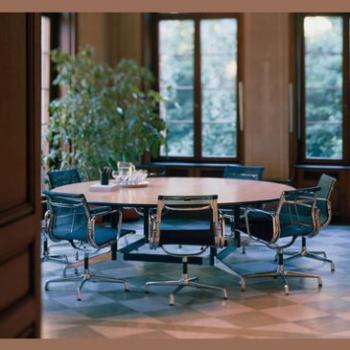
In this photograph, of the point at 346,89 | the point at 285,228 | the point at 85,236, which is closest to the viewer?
the point at 85,236

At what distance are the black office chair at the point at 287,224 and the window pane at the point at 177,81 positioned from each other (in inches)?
168

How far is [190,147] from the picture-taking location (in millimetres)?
A: 10773

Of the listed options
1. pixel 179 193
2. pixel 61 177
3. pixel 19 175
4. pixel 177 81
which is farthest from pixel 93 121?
pixel 19 175

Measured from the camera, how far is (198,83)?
10656 millimetres

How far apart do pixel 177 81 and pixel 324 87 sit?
2056 mm

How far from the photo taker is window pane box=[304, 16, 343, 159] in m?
10.2

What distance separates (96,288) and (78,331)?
119 centimetres

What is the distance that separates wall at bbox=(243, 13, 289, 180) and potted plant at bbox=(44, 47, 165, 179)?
53.7 inches

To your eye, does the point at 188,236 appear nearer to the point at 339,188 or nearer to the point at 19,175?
the point at 19,175

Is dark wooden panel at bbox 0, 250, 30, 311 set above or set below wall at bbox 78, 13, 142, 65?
below

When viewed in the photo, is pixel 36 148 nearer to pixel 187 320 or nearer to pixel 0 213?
pixel 0 213

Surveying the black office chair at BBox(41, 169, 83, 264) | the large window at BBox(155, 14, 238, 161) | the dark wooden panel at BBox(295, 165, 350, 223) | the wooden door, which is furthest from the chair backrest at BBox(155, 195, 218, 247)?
the large window at BBox(155, 14, 238, 161)

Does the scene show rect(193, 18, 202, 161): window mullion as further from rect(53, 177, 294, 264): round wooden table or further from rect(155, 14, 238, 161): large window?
rect(53, 177, 294, 264): round wooden table

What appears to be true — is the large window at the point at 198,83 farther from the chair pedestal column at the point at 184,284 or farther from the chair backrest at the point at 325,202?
the chair pedestal column at the point at 184,284
